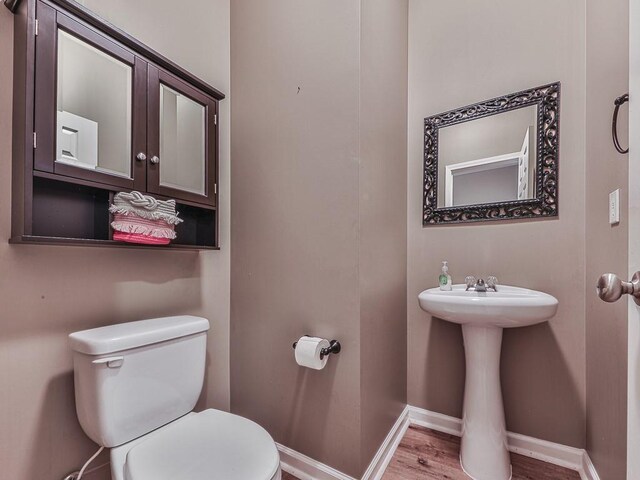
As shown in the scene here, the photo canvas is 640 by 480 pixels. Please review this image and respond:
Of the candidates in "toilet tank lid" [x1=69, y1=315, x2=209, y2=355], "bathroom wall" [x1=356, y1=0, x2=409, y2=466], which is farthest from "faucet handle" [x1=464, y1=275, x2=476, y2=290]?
"toilet tank lid" [x1=69, y1=315, x2=209, y2=355]

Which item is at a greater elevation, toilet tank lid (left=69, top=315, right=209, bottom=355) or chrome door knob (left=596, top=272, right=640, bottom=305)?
chrome door knob (left=596, top=272, right=640, bottom=305)

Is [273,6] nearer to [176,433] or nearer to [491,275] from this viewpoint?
[491,275]

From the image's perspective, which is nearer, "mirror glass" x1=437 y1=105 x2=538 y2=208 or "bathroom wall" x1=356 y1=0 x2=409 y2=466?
"bathroom wall" x1=356 y1=0 x2=409 y2=466

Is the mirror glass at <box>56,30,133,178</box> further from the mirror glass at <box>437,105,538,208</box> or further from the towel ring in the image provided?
the towel ring

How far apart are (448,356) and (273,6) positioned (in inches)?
79.6

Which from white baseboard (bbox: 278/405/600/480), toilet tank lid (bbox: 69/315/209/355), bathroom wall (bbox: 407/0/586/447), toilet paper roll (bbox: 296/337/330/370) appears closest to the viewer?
toilet tank lid (bbox: 69/315/209/355)

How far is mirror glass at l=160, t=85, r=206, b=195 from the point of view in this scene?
4.08 ft

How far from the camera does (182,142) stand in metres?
1.32

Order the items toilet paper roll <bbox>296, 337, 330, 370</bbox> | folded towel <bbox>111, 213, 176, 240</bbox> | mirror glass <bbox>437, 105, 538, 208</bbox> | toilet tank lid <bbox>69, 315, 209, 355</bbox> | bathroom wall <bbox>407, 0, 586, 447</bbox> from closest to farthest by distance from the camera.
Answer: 1. toilet tank lid <bbox>69, 315, 209, 355</bbox>
2. folded towel <bbox>111, 213, 176, 240</bbox>
3. toilet paper roll <bbox>296, 337, 330, 370</bbox>
4. bathroom wall <bbox>407, 0, 586, 447</bbox>
5. mirror glass <bbox>437, 105, 538, 208</bbox>

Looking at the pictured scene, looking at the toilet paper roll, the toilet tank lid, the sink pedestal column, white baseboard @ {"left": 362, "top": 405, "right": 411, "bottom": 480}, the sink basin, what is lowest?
white baseboard @ {"left": 362, "top": 405, "right": 411, "bottom": 480}

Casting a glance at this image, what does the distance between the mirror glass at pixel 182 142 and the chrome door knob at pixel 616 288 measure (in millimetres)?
1351

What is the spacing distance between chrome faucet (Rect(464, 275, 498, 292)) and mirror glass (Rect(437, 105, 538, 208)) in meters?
0.40

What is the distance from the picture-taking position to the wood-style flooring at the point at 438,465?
1344 mm

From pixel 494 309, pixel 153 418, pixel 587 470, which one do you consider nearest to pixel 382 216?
pixel 494 309
